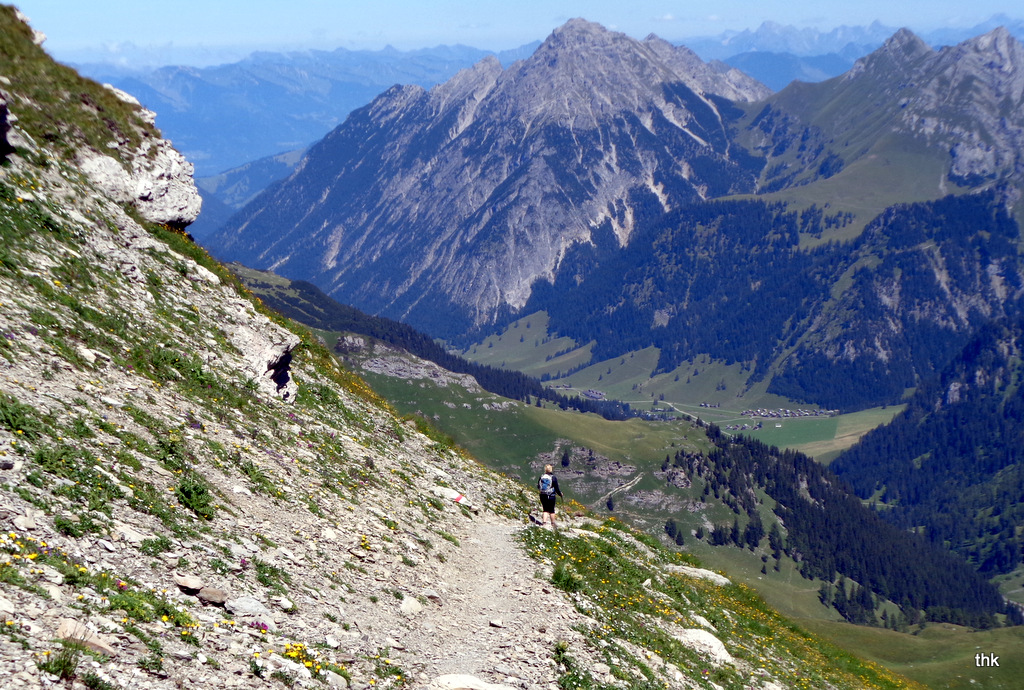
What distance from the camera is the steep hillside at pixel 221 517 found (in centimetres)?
1781

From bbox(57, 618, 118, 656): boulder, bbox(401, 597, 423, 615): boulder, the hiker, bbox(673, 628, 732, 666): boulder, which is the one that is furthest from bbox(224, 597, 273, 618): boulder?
the hiker

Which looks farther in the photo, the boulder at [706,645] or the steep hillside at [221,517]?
the boulder at [706,645]

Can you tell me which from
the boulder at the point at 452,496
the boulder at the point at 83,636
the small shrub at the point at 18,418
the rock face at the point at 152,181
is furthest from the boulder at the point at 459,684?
the rock face at the point at 152,181

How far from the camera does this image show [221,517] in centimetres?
2395

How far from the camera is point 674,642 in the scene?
32.6 m

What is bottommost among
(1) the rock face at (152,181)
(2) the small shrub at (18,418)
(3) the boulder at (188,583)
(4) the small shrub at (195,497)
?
(3) the boulder at (188,583)

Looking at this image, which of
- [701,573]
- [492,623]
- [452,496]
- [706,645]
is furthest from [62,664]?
[701,573]

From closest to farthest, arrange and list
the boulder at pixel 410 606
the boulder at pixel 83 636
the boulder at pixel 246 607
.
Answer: the boulder at pixel 83 636 < the boulder at pixel 246 607 < the boulder at pixel 410 606

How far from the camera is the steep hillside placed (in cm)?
1781

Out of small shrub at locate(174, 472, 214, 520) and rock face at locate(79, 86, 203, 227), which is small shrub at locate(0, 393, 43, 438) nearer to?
small shrub at locate(174, 472, 214, 520)

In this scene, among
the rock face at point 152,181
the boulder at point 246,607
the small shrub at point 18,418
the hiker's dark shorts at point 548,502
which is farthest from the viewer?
the rock face at point 152,181

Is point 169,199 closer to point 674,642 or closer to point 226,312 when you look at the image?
point 226,312

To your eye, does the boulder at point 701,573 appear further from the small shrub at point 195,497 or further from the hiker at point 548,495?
the small shrub at point 195,497

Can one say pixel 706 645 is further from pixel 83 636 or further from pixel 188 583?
pixel 83 636
